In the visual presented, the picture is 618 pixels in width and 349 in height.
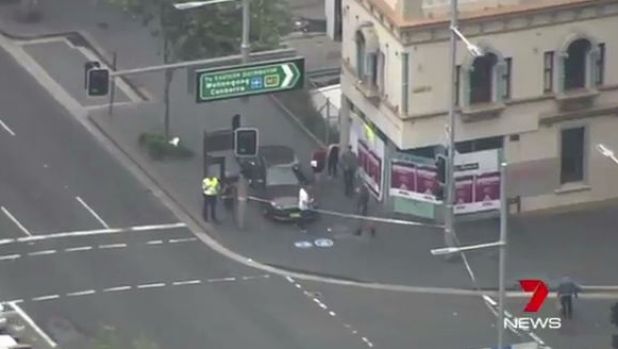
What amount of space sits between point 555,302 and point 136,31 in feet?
86.4

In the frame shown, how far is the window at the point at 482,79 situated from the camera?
276ft

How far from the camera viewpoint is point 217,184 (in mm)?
84438

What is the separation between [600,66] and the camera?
8594cm

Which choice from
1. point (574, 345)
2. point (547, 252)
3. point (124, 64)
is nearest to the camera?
point (574, 345)

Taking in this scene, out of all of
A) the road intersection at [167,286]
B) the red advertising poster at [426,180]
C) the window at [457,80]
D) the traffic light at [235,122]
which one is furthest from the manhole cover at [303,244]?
the window at [457,80]

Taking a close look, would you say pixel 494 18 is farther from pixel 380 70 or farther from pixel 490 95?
pixel 380 70

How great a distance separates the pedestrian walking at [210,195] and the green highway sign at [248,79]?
3.88 meters

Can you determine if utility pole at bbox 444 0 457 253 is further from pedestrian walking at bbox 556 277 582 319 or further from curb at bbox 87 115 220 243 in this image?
curb at bbox 87 115 220 243

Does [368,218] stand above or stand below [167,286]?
below

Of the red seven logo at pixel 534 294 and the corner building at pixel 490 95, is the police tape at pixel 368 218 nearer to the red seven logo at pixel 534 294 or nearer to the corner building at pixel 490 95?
the corner building at pixel 490 95

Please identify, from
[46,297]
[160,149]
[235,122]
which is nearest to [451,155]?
[235,122]

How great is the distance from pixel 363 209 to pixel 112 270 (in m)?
9.14

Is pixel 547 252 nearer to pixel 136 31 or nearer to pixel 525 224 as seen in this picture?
pixel 525 224

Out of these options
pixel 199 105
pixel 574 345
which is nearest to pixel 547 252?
pixel 574 345
